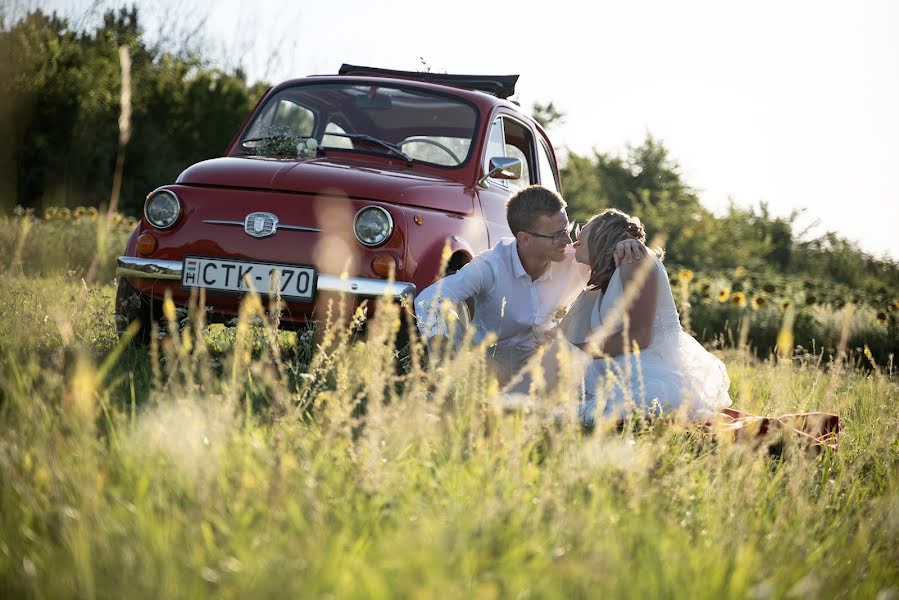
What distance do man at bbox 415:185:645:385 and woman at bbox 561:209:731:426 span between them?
0.14m

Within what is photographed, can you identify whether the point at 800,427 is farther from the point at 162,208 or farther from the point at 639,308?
the point at 162,208

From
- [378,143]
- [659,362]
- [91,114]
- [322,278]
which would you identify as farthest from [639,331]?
[91,114]

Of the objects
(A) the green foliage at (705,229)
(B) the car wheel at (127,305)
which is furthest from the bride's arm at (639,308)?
(A) the green foliage at (705,229)

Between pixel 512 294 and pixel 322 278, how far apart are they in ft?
3.34

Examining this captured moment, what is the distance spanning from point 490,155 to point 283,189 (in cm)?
159

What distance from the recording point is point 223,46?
20406mm

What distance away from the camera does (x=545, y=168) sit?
258 inches

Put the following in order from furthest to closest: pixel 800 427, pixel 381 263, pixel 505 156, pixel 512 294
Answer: pixel 505 156
pixel 512 294
pixel 381 263
pixel 800 427

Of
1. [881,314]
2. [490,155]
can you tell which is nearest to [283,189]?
[490,155]

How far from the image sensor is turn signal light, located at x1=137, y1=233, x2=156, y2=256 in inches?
178

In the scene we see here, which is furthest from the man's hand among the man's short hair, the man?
the man's short hair

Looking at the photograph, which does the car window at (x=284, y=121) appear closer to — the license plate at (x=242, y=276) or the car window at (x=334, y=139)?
the car window at (x=334, y=139)

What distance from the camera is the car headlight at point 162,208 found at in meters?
4.53

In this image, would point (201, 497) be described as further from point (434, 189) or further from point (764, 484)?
point (434, 189)
